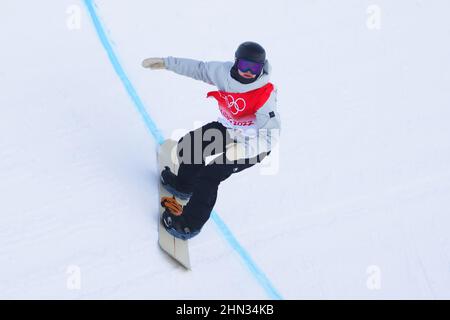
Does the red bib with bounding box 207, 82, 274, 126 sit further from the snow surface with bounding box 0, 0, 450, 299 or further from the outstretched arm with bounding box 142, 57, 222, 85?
the snow surface with bounding box 0, 0, 450, 299

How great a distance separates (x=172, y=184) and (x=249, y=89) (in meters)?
0.59

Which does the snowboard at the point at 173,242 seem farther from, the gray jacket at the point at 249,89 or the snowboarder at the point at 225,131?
the gray jacket at the point at 249,89

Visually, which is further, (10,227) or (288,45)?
(288,45)

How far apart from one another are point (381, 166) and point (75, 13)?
1.67 metres

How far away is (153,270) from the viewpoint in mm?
2602

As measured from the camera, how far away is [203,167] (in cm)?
270

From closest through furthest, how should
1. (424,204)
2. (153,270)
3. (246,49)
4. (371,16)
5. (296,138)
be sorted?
(246,49), (153,270), (424,204), (296,138), (371,16)

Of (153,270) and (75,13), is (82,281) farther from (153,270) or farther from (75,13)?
(75,13)

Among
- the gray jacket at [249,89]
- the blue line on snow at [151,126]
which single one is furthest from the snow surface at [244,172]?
the gray jacket at [249,89]

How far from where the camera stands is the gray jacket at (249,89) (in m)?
2.54

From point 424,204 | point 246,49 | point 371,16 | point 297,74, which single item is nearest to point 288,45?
point 297,74

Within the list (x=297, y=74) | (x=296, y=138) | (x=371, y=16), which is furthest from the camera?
(x=371, y=16)

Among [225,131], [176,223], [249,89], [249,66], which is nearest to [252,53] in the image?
[249,66]

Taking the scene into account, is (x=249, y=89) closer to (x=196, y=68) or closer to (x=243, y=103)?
(x=243, y=103)
